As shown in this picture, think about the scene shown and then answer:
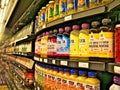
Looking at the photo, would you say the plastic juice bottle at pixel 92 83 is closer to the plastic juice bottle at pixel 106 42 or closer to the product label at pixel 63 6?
the plastic juice bottle at pixel 106 42

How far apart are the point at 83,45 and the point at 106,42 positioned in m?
0.26

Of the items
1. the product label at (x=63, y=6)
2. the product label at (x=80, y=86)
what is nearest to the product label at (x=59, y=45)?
the product label at (x=63, y=6)

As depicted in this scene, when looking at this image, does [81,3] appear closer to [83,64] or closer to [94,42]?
[94,42]

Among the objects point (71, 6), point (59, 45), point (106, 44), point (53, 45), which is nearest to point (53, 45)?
point (53, 45)

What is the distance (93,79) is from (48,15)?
42.6 inches

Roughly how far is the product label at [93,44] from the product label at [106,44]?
0.15 ft

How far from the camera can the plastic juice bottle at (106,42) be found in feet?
4.29

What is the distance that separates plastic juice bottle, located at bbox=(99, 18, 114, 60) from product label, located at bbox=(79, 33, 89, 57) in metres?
0.18

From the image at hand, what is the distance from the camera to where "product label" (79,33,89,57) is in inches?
60.1

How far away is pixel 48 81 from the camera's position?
2.24 m

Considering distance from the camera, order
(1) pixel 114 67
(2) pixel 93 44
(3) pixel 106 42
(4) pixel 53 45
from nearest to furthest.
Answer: (1) pixel 114 67 < (3) pixel 106 42 < (2) pixel 93 44 < (4) pixel 53 45

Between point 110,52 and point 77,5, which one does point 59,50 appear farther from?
point 110,52

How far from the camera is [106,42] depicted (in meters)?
1.32

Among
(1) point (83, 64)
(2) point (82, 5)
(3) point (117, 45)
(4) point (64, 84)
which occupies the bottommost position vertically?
(4) point (64, 84)
